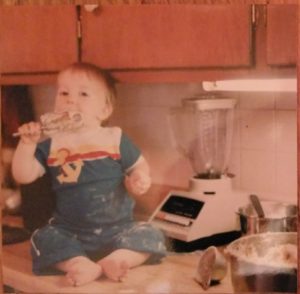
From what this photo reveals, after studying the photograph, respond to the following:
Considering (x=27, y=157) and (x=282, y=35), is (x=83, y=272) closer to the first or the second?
(x=27, y=157)

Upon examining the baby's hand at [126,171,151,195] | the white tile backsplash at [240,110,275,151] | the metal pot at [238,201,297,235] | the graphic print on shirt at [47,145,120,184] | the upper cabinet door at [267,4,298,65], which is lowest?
the metal pot at [238,201,297,235]

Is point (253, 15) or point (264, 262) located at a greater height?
point (253, 15)

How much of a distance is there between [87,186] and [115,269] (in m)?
0.17

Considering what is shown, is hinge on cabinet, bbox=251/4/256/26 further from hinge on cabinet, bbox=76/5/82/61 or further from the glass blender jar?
hinge on cabinet, bbox=76/5/82/61

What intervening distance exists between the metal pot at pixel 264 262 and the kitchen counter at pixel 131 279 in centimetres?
4

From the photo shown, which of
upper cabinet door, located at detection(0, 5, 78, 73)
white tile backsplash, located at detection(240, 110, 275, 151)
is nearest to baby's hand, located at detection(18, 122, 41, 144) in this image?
upper cabinet door, located at detection(0, 5, 78, 73)

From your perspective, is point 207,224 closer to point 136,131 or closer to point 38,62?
point 136,131

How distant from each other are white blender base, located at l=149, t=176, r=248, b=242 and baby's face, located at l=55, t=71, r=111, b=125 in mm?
218

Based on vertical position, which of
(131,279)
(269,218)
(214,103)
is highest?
(214,103)

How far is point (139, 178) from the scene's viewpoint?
1.23 meters

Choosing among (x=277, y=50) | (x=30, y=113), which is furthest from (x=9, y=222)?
(x=277, y=50)

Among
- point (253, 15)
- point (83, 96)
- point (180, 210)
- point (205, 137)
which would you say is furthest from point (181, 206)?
point (253, 15)

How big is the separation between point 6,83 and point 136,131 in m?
0.27

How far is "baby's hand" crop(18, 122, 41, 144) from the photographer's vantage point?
3.99 feet
